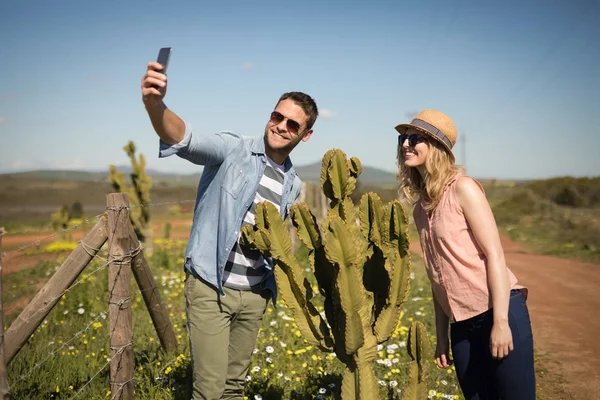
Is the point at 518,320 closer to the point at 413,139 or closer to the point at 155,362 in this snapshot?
the point at 413,139

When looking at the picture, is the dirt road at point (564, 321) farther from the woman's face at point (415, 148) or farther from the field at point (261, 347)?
the woman's face at point (415, 148)

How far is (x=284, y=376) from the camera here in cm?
409

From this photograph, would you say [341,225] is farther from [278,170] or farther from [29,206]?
[29,206]

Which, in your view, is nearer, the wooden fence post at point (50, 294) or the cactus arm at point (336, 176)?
the cactus arm at point (336, 176)

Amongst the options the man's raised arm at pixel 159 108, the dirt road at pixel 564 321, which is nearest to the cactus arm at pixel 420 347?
the man's raised arm at pixel 159 108

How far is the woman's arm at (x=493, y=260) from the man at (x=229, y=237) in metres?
1.02

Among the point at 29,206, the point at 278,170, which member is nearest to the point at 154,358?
the point at 278,170

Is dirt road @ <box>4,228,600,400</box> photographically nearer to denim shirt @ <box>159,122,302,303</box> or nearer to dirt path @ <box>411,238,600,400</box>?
dirt path @ <box>411,238,600,400</box>

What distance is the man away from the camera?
2598 mm

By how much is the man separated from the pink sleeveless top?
924 mm

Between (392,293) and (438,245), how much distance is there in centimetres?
39

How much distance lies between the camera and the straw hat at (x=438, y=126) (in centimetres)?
241

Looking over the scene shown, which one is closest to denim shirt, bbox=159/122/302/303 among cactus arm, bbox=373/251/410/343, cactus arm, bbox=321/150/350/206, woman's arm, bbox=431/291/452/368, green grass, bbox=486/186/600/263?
cactus arm, bbox=321/150/350/206

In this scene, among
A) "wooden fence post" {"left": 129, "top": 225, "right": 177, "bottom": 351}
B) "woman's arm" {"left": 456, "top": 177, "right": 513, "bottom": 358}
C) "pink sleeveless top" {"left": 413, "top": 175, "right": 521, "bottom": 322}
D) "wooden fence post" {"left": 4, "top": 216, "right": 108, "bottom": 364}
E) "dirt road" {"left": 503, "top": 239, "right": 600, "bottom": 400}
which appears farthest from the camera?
"dirt road" {"left": 503, "top": 239, "right": 600, "bottom": 400}
